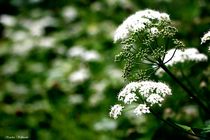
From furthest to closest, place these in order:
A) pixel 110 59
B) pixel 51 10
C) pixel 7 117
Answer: pixel 51 10 → pixel 110 59 → pixel 7 117

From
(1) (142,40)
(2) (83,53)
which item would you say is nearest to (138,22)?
(1) (142,40)

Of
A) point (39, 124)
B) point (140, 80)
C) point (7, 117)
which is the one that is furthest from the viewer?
point (7, 117)

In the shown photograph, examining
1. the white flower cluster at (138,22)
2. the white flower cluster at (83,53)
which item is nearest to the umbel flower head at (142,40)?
the white flower cluster at (138,22)

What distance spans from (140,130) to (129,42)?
5.86ft

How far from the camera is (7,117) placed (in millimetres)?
5945

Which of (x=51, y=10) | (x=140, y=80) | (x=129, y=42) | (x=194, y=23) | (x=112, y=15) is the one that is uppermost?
(x=51, y=10)

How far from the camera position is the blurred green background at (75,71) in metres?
4.75

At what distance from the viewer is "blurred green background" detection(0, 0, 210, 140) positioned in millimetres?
4750

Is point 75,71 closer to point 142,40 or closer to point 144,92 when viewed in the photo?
point 142,40

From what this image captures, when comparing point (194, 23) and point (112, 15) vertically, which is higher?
point (112, 15)

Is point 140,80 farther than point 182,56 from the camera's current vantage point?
No

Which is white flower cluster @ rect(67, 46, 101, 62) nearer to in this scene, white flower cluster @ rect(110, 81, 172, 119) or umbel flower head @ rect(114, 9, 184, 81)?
umbel flower head @ rect(114, 9, 184, 81)

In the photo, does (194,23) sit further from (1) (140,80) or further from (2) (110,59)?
(1) (140,80)

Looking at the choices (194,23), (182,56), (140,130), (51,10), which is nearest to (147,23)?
(182,56)
